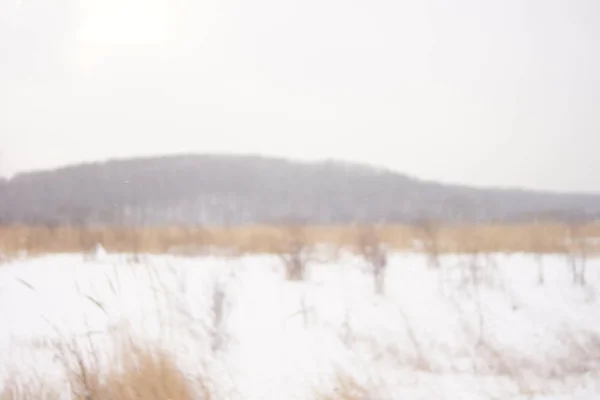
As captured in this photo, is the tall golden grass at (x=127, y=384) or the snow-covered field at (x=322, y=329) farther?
the snow-covered field at (x=322, y=329)

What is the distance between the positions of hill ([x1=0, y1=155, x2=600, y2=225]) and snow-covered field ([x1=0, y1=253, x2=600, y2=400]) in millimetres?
436

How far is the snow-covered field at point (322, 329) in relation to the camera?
286 cm

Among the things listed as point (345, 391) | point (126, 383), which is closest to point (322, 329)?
point (345, 391)

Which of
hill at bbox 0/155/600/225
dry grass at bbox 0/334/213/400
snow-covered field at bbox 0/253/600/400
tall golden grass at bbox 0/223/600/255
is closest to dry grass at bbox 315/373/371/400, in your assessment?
snow-covered field at bbox 0/253/600/400

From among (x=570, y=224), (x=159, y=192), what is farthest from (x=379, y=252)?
(x=159, y=192)

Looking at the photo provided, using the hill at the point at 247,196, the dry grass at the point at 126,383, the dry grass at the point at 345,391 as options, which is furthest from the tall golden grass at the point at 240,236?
the dry grass at the point at 345,391

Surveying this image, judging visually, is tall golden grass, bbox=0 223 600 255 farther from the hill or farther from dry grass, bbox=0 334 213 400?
dry grass, bbox=0 334 213 400

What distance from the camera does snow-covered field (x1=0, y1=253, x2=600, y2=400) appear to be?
286 centimetres

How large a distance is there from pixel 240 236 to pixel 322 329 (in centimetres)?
134

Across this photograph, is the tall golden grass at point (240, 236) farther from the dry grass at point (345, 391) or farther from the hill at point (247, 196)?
the dry grass at point (345, 391)

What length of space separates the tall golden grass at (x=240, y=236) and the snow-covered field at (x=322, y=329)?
146mm

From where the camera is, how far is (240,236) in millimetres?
4742

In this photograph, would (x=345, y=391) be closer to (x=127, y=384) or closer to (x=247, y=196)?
(x=127, y=384)

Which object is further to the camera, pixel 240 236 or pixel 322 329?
pixel 240 236
